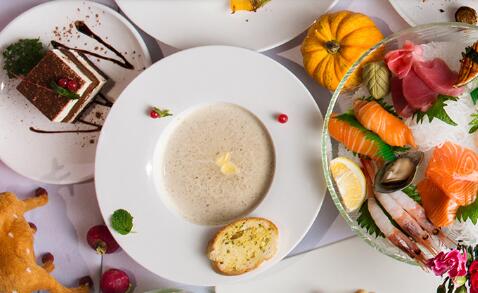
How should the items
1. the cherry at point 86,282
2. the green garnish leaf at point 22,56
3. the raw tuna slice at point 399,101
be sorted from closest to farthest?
the raw tuna slice at point 399,101, the green garnish leaf at point 22,56, the cherry at point 86,282

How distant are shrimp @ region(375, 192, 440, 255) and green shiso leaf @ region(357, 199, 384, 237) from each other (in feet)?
0.21

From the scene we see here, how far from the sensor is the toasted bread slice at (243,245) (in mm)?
1801

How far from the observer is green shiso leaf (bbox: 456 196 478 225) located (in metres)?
1.69

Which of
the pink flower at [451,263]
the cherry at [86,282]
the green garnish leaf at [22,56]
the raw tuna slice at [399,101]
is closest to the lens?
the pink flower at [451,263]

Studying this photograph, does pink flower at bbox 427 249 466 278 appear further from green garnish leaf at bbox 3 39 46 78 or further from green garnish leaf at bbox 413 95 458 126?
green garnish leaf at bbox 3 39 46 78

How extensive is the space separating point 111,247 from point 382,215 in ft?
2.81

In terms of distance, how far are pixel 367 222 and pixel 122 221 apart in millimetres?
727

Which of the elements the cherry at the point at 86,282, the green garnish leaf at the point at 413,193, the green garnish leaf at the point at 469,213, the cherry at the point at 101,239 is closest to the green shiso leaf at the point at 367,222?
the green garnish leaf at the point at 413,193

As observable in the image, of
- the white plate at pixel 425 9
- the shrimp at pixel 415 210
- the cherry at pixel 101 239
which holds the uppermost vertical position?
the white plate at pixel 425 9

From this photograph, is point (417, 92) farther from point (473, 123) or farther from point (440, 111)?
point (473, 123)

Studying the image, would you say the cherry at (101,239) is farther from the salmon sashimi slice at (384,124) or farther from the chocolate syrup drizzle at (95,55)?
the salmon sashimi slice at (384,124)

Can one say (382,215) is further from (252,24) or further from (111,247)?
(111,247)

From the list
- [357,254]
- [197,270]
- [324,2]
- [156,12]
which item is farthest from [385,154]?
[156,12]

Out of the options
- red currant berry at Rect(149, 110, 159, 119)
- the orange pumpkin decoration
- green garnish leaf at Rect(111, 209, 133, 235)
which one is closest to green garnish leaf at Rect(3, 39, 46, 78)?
red currant berry at Rect(149, 110, 159, 119)
